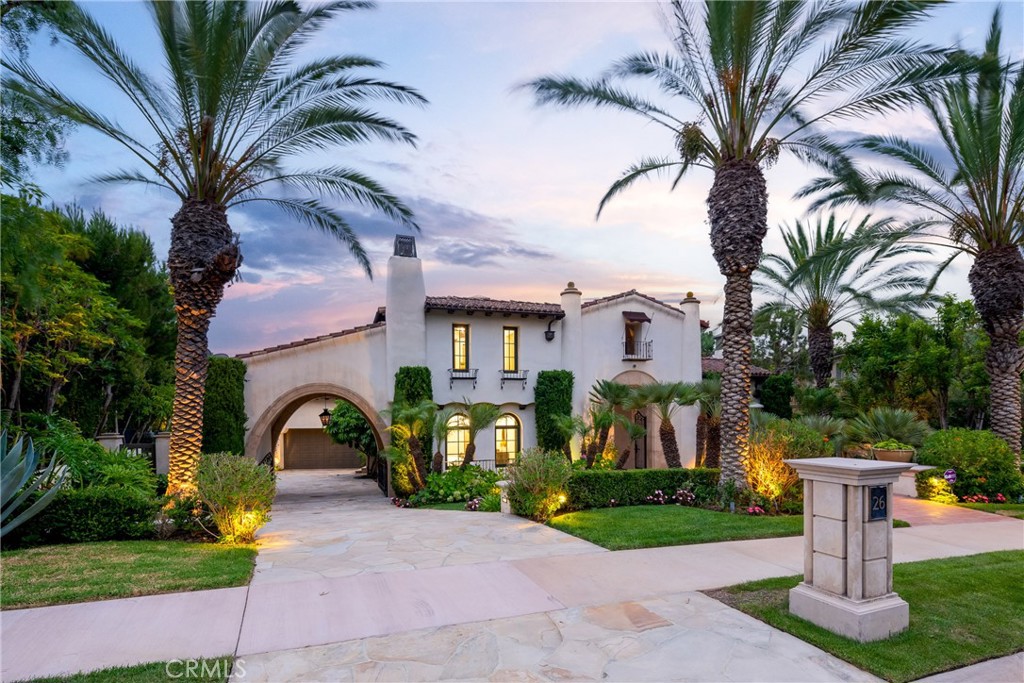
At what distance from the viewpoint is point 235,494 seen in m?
9.20

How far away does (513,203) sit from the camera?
17422 mm

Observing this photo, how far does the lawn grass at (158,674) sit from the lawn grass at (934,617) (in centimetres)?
509

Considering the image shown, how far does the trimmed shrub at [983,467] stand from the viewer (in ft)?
44.9

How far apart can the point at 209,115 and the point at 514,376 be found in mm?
11772

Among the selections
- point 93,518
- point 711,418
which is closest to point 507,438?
point 711,418

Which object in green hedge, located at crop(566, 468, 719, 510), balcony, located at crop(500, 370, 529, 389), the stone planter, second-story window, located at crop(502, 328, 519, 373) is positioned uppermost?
second-story window, located at crop(502, 328, 519, 373)

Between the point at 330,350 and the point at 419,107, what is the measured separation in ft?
26.9

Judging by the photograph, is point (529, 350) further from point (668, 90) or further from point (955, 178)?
point (955, 178)

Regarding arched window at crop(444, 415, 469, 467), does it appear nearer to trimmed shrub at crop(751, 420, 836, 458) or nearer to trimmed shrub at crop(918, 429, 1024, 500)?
trimmed shrub at crop(751, 420, 836, 458)

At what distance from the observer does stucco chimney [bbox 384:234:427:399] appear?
1764 centimetres

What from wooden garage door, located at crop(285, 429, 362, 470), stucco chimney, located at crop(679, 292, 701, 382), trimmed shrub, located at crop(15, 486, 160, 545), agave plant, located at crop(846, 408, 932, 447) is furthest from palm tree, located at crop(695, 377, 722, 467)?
wooden garage door, located at crop(285, 429, 362, 470)

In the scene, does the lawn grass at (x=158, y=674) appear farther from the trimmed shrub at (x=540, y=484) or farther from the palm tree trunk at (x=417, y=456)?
the palm tree trunk at (x=417, y=456)

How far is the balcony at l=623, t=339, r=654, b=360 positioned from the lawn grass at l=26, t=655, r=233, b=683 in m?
17.9

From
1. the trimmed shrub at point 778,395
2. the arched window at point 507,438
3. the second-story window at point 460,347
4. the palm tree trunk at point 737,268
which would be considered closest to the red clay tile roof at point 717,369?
the trimmed shrub at point 778,395
